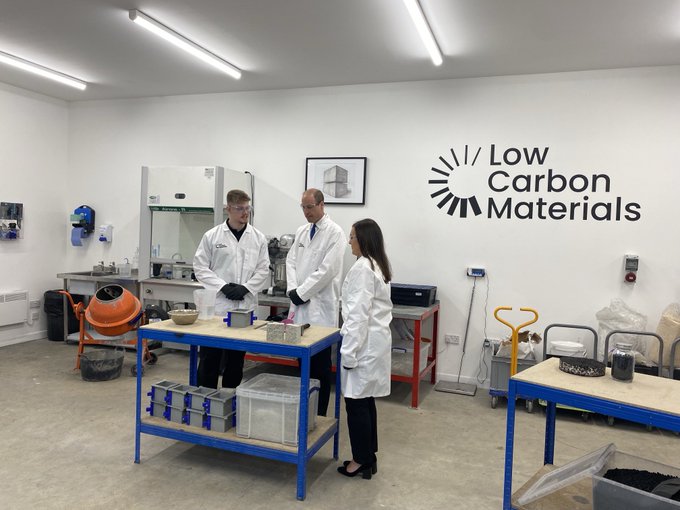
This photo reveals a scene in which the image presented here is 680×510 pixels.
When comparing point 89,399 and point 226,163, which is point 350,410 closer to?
point 89,399

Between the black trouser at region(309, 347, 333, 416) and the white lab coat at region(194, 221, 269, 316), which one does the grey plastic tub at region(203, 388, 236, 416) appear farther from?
the white lab coat at region(194, 221, 269, 316)

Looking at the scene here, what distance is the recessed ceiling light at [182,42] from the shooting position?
3668 millimetres

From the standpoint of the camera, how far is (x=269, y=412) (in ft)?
9.27

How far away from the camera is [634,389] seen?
83.8 inches

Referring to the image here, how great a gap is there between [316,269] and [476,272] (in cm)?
177

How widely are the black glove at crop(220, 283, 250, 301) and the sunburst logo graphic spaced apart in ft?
7.23

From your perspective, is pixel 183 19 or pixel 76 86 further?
pixel 76 86

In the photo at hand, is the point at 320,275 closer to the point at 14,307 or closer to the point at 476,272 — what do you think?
the point at 476,272

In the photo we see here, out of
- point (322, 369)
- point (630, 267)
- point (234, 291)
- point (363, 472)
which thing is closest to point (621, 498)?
point (363, 472)

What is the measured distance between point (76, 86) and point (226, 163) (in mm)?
1783

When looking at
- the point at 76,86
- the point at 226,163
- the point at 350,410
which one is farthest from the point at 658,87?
the point at 76,86

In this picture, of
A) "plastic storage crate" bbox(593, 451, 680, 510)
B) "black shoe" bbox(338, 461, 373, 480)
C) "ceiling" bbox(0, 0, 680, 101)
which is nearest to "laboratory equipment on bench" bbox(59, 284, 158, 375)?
"ceiling" bbox(0, 0, 680, 101)

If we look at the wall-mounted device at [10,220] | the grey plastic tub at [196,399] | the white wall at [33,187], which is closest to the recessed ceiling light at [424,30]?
the grey plastic tub at [196,399]

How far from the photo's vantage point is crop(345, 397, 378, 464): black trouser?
2.83 m
